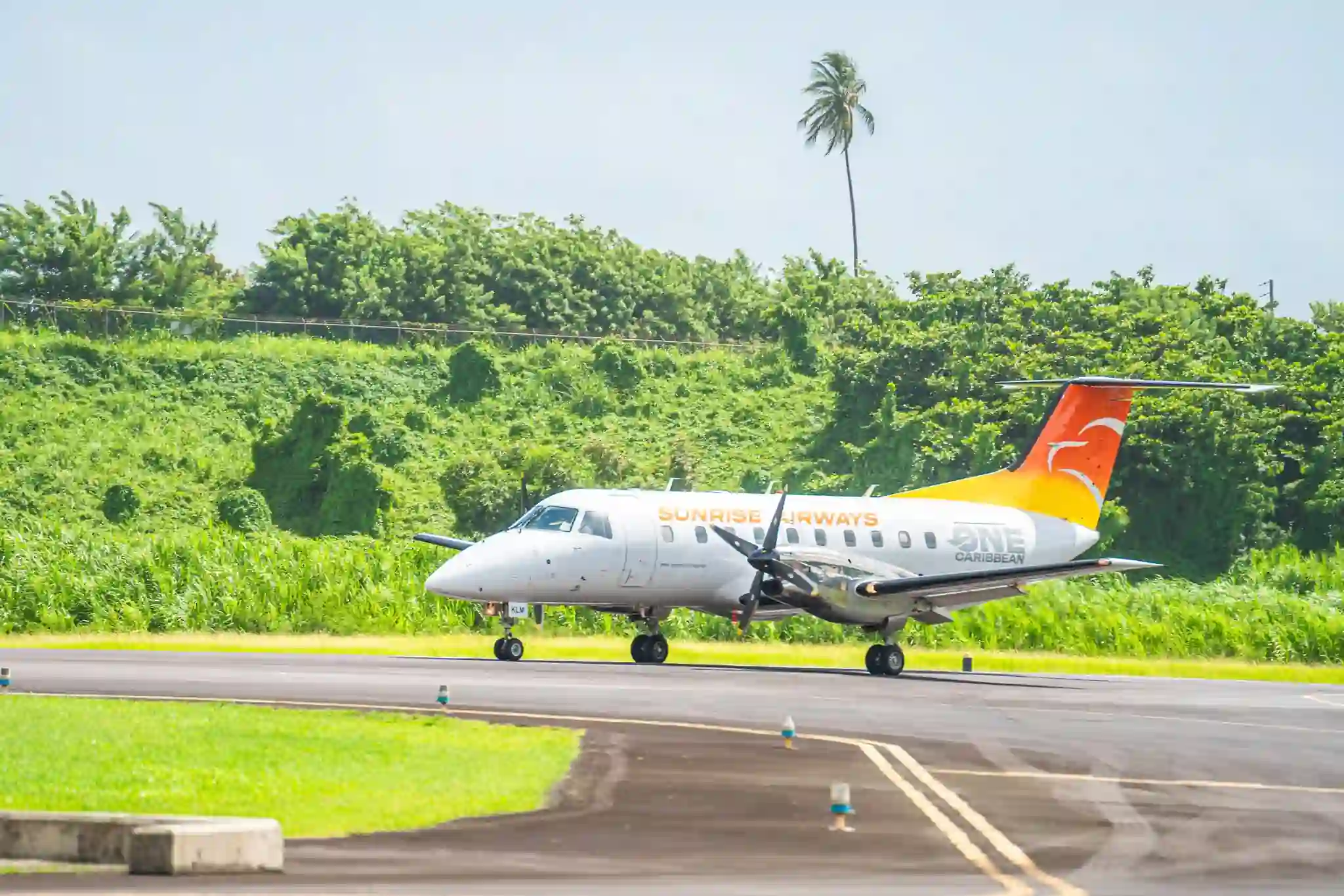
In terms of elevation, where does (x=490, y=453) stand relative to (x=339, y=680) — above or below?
above

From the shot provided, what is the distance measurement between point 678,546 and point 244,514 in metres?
37.6

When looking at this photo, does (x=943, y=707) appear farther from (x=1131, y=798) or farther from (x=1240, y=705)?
(x=1131, y=798)

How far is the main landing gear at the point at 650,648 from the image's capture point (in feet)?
122

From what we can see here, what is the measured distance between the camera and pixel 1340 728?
81.4ft

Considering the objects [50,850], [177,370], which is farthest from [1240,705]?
[177,370]

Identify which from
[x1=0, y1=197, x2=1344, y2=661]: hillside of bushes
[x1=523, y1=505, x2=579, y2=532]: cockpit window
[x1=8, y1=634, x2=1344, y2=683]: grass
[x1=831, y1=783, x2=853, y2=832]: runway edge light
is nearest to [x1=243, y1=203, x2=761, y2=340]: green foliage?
[x1=0, y1=197, x2=1344, y2=661]: hillside of bushes

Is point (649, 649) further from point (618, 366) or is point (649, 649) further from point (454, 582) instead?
point (618, 366)

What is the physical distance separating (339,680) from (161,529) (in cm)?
4388

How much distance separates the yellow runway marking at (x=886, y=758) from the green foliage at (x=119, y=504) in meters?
47.4

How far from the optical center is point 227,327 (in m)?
87.8

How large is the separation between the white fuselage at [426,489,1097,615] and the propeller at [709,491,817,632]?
65 centimetres

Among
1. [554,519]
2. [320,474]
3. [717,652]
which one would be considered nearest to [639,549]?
[554,519]

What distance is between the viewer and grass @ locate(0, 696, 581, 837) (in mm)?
14328

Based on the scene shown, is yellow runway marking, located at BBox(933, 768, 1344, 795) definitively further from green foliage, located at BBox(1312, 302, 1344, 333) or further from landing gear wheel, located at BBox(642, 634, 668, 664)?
green foliage, located at BBox(1312, 302, 1344, 333)
